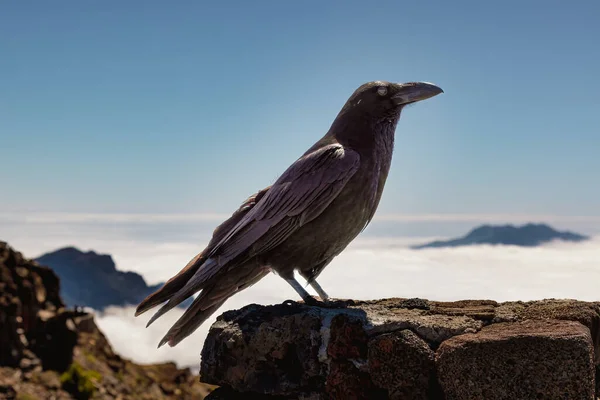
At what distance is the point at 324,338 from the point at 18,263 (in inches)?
1513

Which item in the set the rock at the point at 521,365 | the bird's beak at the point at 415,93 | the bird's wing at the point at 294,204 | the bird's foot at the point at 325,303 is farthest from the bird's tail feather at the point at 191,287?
the bird's beak at the point at 415,93

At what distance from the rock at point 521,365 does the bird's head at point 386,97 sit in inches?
101

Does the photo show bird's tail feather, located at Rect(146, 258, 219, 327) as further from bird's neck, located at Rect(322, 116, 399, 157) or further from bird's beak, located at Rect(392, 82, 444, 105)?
bird's beak, located at Rect(392, 82, 444, 105)

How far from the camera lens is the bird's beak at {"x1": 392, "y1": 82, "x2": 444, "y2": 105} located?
242 inches

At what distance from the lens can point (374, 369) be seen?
4.89m

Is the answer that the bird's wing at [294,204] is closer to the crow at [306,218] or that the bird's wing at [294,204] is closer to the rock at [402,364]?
the crow at [306,218]

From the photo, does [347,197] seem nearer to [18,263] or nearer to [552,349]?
[552,349]

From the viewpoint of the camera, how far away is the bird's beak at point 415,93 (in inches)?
242

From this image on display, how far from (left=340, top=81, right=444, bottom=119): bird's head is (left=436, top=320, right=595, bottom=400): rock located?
2.56 m

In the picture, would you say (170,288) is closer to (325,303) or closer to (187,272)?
(187,272)

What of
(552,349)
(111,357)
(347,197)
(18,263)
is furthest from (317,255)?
(111,357)

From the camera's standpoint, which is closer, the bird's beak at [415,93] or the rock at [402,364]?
the rock at [402,364]

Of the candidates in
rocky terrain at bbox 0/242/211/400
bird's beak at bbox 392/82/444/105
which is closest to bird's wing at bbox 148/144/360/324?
bird's beak at bbox 392/82/444/105

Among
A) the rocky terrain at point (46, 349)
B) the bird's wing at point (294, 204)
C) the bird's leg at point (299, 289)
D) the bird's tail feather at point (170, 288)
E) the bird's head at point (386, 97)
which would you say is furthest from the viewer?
the rocky terrain at point (46, 349)
